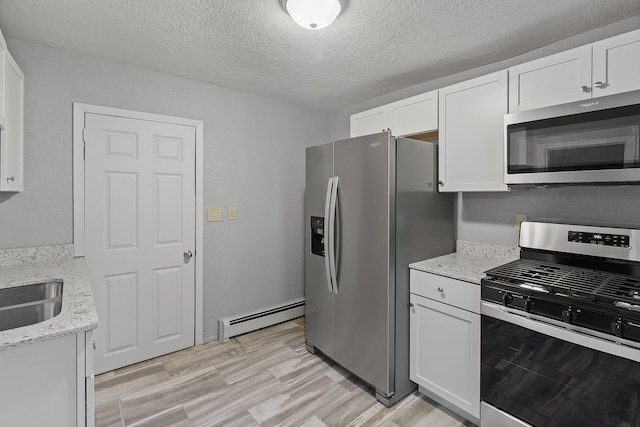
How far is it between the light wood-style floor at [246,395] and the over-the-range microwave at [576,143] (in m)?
1.53

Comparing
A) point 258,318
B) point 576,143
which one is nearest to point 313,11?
point 576,143

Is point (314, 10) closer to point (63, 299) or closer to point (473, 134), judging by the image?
point (473, 134)

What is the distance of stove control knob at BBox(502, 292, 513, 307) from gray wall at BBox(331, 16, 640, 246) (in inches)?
30.1

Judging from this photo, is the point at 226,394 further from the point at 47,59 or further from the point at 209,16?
the point at 47,59

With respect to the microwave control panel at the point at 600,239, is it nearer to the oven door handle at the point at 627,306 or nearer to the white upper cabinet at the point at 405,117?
the oven door handle at the point at 627,306

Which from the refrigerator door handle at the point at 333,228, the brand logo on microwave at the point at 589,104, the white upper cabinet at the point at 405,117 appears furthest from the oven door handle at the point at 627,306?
the refrigerator door handle at the point at 333,228

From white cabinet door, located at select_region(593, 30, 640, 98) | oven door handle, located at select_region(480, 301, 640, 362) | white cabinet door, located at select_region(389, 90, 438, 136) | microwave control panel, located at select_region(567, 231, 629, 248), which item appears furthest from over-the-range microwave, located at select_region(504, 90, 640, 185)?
oven door handle, located at select_region(480, 301, 640, 362)

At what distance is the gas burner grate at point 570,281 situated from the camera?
1.36 meters

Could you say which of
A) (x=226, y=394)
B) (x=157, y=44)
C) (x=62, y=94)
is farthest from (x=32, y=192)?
(x=226, y=394)

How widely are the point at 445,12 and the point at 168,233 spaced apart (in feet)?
8.23

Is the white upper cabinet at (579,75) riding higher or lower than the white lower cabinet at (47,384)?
higher

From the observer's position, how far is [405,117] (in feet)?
8.12

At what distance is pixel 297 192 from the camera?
3516 mm

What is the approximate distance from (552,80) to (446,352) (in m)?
1.66
